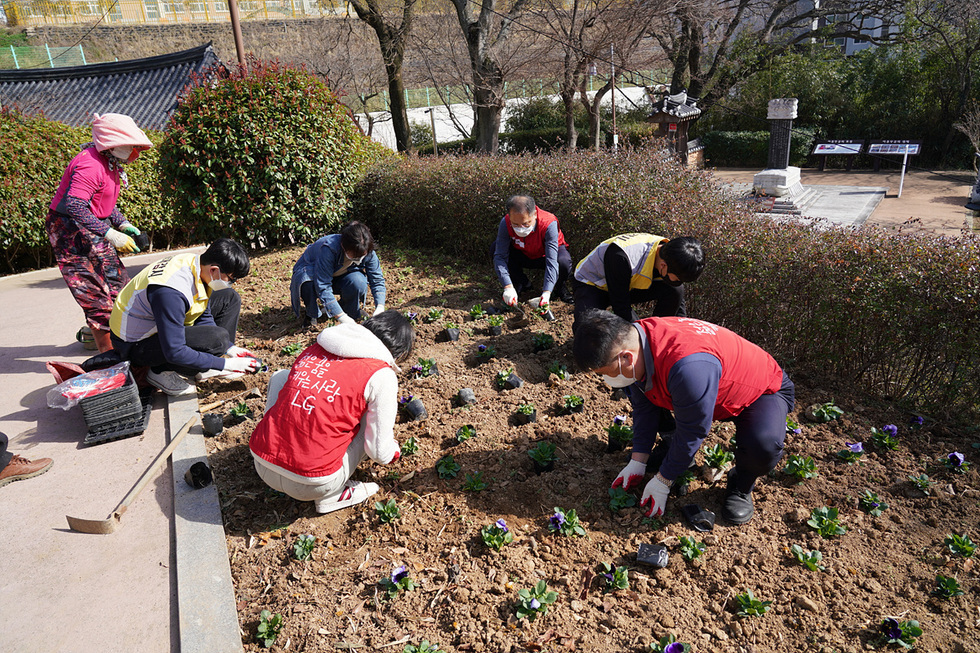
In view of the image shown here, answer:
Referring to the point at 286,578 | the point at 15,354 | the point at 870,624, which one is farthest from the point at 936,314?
the point at 15,354

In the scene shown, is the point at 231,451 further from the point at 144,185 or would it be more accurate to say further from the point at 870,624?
the point at 144,185

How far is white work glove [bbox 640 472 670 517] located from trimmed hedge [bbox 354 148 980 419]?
5.86 ft

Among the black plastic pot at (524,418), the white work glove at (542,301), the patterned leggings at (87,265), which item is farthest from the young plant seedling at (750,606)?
the patterned leggings at (87,265)

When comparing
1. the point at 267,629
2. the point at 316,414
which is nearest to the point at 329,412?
the point at 316,414

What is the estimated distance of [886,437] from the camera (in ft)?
10.5

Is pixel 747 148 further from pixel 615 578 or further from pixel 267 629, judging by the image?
pixel 267 629

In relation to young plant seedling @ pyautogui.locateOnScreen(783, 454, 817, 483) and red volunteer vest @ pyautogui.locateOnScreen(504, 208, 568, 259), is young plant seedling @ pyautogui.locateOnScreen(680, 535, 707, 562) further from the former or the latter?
red volunteer vest @ pyautogui.locateOnScreen(504, 208, 568, 259)

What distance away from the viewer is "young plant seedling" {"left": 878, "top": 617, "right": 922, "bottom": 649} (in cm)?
212

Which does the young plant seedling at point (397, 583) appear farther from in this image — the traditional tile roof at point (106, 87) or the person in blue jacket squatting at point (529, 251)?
the traditional tile roof at point (106, 87)

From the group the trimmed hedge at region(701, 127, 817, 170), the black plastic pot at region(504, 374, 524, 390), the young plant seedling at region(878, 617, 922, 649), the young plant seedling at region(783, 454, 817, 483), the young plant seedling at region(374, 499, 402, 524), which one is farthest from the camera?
the trimmed hedge at region(701, 127, 817, 170)

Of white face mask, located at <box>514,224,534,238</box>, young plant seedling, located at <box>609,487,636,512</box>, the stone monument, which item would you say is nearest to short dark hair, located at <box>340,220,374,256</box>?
white face mask, located at <box>514,224,534,238</box>

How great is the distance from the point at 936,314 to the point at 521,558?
2706 mm

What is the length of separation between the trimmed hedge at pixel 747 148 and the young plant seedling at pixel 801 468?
17.8 m

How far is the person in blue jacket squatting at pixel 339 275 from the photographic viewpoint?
14.8 ft
